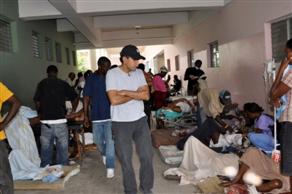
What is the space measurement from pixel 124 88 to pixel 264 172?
1778mm

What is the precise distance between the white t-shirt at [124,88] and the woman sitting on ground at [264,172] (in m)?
1.27

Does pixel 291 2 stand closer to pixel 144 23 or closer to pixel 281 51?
pixel 281 51

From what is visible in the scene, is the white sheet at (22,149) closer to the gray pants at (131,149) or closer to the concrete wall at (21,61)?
the gray pants at (131,149)

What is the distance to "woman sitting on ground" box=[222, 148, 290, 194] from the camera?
13.4 feet

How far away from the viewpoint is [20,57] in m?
9.01

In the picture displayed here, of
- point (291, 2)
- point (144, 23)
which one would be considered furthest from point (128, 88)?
point (144, 23)

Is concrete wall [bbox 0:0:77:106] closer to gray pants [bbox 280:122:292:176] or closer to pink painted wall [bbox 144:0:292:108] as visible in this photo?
pink painted wall [bbox 144:0:292:108]

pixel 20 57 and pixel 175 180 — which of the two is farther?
pixel 20 57

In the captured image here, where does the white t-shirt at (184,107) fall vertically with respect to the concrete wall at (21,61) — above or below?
below

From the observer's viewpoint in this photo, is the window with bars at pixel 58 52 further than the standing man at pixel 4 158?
Yes

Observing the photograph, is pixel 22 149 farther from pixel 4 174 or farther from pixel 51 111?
pixel 4 174

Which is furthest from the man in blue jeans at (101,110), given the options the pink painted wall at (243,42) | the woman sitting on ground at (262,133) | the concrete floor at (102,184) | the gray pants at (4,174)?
the pink painted wall at (243,42)

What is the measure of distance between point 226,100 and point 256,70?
0.99 m

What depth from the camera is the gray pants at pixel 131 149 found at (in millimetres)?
4133
